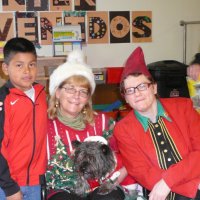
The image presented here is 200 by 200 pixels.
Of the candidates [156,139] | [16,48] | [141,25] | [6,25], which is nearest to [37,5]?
[6,25]

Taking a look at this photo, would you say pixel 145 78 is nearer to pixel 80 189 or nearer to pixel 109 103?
pixel 80 189

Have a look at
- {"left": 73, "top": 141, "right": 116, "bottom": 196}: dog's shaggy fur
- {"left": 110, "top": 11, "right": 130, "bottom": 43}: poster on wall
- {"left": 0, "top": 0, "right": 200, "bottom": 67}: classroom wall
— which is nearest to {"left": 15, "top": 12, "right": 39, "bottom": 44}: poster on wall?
{"left": 0, "top": 0, "right": 200, "bottom": 67}: classroom wall

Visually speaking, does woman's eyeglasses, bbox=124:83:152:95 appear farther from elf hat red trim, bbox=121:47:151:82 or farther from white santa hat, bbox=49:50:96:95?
white santa hat, bbox=49:50:96:95

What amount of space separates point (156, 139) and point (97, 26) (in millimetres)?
2408

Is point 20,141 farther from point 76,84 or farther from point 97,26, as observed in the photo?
point 97,26

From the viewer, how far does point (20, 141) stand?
5.10 feet

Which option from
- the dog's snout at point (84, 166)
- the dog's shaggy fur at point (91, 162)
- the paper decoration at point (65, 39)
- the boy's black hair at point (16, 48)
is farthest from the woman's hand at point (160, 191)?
the paper decoration at point (65, 39)

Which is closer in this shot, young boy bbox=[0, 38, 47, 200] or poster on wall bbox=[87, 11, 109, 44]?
young boy bbox=[0, 38, 47, 200]

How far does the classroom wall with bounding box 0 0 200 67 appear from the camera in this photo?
3801mm

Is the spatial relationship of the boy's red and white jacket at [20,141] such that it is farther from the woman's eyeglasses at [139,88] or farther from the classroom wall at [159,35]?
the classroom wall at [159,35]

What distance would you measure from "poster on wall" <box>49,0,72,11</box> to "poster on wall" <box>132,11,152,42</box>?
79 centimetres

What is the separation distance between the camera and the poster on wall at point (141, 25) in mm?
3865

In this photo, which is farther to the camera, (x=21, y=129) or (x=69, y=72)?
(x=69, y=72)

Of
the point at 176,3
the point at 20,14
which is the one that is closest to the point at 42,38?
the point at 20,14
